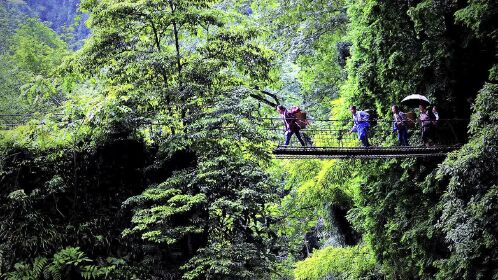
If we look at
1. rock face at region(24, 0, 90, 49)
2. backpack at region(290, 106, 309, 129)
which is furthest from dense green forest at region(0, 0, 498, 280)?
rock face at region(24, 0, 90, 49)

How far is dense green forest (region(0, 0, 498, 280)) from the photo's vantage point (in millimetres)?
6016

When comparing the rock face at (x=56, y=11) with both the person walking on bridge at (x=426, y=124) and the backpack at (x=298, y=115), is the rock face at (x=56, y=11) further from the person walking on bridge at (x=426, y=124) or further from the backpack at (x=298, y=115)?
the person walking on bridge at (x=426, y=124)

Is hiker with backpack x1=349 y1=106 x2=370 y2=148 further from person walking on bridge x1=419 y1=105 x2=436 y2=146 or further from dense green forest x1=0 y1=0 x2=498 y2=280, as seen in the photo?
dense green forest x1=0 y1=0 x2=498 y2=280

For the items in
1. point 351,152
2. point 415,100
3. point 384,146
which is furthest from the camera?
point 415,100

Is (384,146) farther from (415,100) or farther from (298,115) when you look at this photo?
(298,115)

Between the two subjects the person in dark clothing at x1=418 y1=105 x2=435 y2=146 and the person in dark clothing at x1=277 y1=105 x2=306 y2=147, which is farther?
the person in dark clothing at x1=418 y1=105 x2=435 y2=146

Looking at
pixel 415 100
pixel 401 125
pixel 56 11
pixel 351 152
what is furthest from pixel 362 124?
pixel 56 11

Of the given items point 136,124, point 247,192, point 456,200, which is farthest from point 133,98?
point 456,200

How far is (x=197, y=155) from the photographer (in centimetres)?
672

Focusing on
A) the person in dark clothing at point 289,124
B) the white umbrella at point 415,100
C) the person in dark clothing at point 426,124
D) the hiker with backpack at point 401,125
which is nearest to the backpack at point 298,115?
the person in dark clothing at point 289,124

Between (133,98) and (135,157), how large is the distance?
1.04 meters

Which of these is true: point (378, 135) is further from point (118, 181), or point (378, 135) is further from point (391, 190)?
point (118, 181)

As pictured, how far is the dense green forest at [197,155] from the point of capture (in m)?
Result: 6.02

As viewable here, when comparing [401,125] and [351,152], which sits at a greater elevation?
[401,125]
